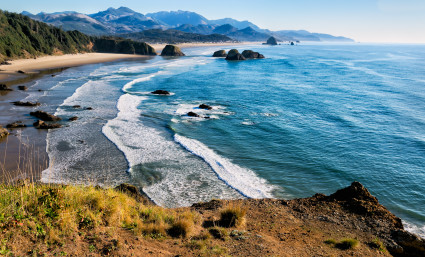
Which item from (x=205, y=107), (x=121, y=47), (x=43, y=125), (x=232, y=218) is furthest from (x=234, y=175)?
(x=121, y=47)

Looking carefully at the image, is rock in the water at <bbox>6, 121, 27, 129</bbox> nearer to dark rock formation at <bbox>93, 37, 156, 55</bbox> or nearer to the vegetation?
the vegetation

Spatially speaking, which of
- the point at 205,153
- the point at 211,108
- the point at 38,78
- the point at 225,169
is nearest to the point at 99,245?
the point at 225,169

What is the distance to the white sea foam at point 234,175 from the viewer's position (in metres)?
13.2

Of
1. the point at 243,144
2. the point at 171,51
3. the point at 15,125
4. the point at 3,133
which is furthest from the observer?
the point at 171,51

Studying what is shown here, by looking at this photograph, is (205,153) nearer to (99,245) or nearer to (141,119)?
(141,119)

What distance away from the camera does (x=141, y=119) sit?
24.8m

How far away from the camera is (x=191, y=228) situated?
24.8 ft

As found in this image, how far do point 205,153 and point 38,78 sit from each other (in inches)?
1593

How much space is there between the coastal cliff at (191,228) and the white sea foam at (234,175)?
2.73m

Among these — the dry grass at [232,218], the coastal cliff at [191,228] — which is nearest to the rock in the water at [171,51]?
the coastal cliff at [191,228]

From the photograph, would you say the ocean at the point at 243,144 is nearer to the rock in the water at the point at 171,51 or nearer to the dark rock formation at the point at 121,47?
the rock in the water at the point at 171,51

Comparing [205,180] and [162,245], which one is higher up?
[162,245]

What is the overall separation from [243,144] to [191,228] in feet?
39.8

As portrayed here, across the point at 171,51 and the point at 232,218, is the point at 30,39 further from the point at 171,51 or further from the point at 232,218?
the point at 232,218
